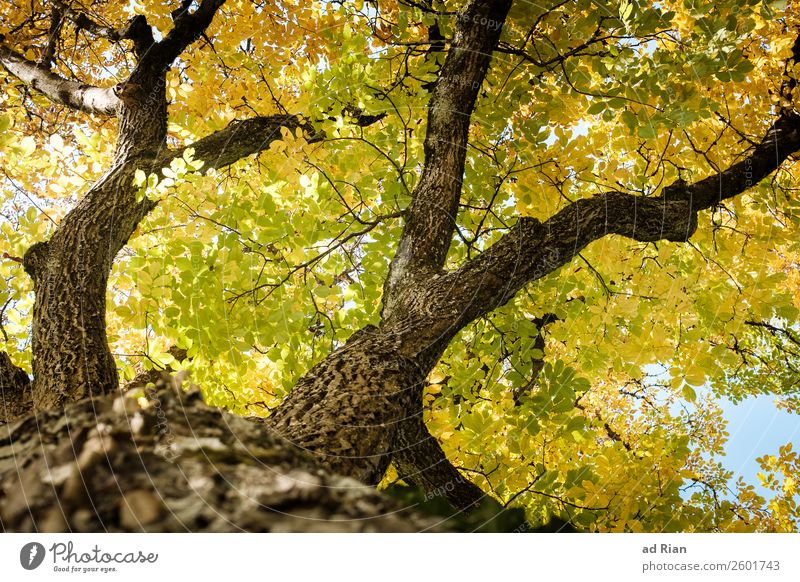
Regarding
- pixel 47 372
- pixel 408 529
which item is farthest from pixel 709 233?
pixel 47 372

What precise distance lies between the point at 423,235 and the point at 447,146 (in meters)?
0.74

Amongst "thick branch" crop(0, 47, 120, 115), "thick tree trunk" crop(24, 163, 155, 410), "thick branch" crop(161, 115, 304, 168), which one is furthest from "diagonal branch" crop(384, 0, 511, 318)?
"thick branch" crop(0, 47, 120, 115)

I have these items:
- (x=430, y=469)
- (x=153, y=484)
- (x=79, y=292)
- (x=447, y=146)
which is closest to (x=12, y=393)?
(x=79, y=292)

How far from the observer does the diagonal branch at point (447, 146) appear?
327 centimetres

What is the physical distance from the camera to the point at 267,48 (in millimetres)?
4883

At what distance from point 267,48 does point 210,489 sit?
4839mm

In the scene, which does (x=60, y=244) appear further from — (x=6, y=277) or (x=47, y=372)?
(x=47, y=372)

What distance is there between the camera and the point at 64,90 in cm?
416

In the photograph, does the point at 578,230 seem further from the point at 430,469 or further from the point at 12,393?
the point at 12,393

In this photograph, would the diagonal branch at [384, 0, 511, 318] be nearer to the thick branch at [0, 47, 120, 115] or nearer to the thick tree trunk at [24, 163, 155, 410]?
the thick tree trunk at [24, 163, 155, 410]

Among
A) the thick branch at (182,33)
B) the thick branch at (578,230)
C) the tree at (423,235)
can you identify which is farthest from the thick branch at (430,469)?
the thick branch at (182,33)

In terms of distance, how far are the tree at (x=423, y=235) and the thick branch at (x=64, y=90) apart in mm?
22

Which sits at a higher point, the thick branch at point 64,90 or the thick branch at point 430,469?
the thick branch at point 64,90

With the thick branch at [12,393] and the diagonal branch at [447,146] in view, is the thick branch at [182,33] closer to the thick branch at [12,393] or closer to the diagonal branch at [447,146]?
the diagonal branch at [447,146]
